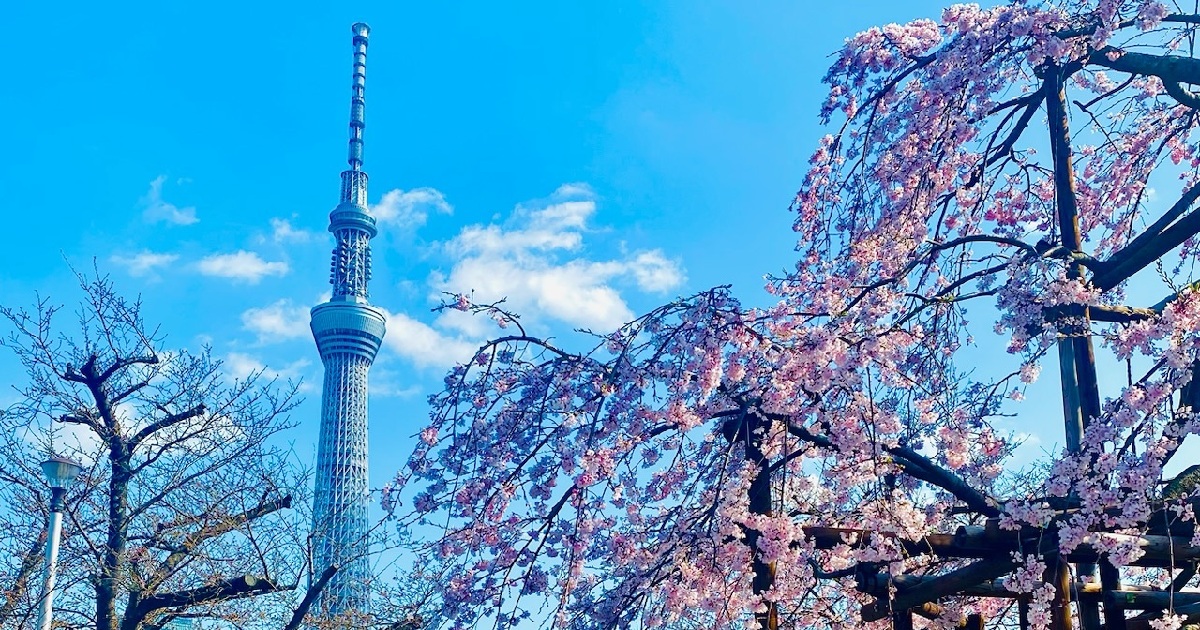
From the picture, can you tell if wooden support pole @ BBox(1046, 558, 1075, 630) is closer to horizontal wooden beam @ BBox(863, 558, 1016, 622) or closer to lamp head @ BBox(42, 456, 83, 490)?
horizontal wooden beam @ BBox(863, 558, 1016, 622)

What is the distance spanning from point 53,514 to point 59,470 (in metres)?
0.39

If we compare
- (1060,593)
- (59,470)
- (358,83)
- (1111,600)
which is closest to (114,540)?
(59,470)

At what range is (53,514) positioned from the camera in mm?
8547

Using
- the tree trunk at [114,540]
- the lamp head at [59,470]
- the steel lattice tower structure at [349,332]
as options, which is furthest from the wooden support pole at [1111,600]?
the steel lattice tower structure at [349,332]

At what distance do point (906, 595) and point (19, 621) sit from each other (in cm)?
831

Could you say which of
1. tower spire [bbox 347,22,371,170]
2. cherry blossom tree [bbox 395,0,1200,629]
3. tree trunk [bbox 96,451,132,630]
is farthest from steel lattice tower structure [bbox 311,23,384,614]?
cherry blossom tree [bbox 395,0,1200,629]

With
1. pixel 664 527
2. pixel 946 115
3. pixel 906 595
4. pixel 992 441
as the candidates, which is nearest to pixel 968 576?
pixel 906 595

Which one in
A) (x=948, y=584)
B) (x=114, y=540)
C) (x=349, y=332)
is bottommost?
(x=948, y=584)

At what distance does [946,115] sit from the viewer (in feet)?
22.8

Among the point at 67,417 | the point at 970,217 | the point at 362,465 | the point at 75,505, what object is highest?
the point at 362,465

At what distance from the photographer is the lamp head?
841 cm

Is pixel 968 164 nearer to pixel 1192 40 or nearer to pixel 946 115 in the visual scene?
pixel 946 115

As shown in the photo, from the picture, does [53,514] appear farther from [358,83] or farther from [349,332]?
[358,83]

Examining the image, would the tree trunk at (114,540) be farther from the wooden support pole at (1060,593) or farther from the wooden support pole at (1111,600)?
the wooden support pole at (1111,600)
